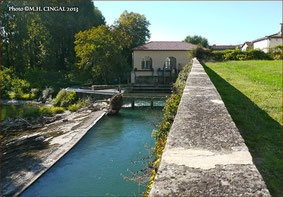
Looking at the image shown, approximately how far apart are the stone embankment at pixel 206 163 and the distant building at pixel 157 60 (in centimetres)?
2402

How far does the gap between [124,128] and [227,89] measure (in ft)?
21.8

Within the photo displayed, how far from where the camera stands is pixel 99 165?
24.7 feet

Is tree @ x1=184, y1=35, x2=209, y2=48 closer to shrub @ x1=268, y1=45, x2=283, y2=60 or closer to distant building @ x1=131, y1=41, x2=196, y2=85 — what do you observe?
distant building @ x1=131, y1=41, x2=196, y2=85

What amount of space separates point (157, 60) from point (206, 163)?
2636 cm

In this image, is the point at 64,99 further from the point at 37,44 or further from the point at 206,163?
the point at 37,44

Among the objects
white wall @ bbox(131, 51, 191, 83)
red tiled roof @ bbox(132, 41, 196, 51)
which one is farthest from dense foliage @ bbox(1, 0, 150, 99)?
red tiled roof @ bbox(132, 41, 196, 51)

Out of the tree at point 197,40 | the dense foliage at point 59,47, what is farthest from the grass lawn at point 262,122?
the tree at point 197,40

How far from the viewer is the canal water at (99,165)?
603cm

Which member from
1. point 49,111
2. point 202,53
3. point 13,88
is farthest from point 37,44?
point 202,53

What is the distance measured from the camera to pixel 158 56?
89.5ft

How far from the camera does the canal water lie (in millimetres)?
6027

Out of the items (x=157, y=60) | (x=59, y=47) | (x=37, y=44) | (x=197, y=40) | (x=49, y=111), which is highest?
(x=197, y=40)

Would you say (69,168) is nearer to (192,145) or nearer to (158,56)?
(192,145)

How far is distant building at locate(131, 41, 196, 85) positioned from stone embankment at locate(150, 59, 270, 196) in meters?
24.0
